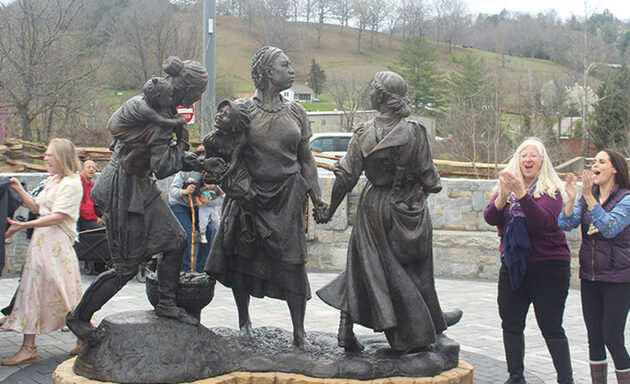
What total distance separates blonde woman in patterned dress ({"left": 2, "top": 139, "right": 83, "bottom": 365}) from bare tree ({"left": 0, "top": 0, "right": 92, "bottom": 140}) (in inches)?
547

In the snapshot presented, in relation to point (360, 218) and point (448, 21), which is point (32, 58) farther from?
point (448, 21)

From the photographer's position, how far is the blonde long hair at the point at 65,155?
668cm

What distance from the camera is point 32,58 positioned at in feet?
66.5

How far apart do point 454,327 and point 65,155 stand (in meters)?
4.51

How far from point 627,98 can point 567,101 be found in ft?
23.8

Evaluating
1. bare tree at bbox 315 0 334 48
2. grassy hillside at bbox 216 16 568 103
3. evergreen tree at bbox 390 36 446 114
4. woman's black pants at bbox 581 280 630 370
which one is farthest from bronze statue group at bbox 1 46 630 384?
bare tree at bbox 315 0 334 48

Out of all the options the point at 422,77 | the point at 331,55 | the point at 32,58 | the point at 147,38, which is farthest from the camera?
the point at 331,55

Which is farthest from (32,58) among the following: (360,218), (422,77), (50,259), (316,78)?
(316,78)

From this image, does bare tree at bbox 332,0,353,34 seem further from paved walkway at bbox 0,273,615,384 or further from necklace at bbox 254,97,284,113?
necklace at bbox 254,97,284,113

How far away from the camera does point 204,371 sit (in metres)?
5.19

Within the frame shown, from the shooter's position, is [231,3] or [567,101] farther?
[231,3]

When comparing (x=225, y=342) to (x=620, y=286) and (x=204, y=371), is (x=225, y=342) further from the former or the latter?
(x=620, y=286)

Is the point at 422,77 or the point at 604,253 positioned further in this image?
the point at 422,77

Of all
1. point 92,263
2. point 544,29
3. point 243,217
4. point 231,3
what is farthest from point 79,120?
point 544,29
